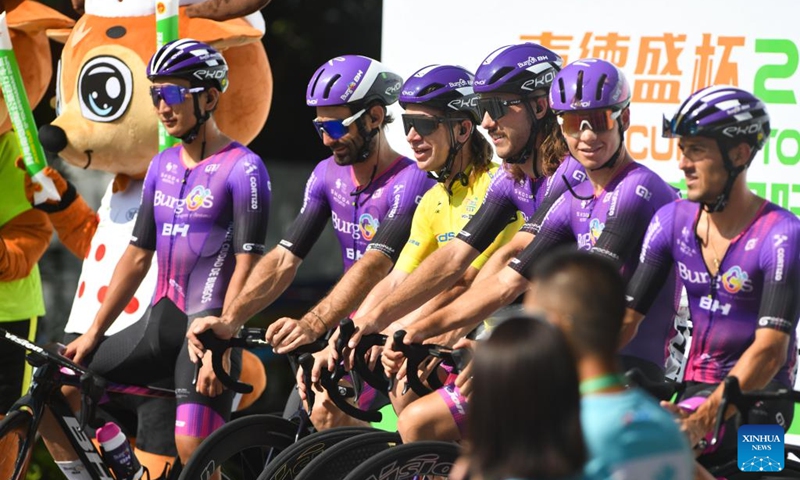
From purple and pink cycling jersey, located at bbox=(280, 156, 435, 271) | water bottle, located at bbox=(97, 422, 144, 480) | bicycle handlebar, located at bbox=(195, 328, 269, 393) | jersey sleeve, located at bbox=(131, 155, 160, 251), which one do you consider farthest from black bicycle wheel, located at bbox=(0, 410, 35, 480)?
purple and pink cycling jersey, located at bbox=(280, 156, 435, 271)

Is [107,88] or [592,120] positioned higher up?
[592,120]

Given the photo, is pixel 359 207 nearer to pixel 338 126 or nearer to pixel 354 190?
pixel 354 190

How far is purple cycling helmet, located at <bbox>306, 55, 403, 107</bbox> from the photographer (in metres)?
6.43

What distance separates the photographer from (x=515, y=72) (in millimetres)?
5770

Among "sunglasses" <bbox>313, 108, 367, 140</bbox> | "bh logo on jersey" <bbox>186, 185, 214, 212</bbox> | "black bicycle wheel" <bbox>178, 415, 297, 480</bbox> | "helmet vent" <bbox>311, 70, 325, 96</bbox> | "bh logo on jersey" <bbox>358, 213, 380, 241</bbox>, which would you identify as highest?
"helmet vent" <bbox>311, 70, 325, 96</bbox>

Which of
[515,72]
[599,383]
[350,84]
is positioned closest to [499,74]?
[515,72]

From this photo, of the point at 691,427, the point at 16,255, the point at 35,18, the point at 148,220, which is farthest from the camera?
the point at 35,18

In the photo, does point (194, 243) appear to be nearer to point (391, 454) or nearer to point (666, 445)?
point (391, 454)

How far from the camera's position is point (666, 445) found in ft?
8.98

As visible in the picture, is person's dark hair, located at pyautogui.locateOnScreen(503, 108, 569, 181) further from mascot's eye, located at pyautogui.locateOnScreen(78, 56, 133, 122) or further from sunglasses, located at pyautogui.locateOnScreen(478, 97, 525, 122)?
mascot's eye, located at pyautogui.locateOnScreen(78, 56, 133, 122)

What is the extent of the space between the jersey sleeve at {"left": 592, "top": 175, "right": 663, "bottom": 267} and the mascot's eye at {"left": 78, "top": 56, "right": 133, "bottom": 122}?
3.92 metres

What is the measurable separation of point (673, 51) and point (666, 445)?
474 centimetres

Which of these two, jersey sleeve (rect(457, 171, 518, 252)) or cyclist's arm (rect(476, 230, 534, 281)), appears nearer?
cyclist's arm (rect(476, 230, 534, 281))

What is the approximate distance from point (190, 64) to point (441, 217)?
1.53 metres
